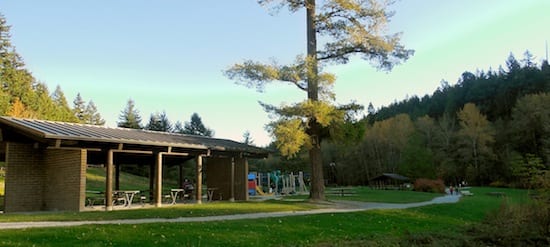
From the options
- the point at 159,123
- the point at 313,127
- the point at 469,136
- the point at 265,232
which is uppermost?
the point at 159,123

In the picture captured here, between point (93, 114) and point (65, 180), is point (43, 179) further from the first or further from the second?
point (93, 114)

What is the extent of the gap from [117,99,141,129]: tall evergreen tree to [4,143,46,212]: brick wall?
44313 mm

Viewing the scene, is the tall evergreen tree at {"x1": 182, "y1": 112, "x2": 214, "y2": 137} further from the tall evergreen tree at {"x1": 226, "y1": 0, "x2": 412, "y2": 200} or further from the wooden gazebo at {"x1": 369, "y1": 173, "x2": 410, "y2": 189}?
the tall evergreen tree at {"x1": 226, "y1": 0, "x2": 412, "y2": 200}

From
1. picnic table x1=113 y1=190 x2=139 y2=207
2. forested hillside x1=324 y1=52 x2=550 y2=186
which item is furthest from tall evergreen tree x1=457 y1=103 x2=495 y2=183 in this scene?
picnic table x1=113 y1=190 x2=139 y2=207

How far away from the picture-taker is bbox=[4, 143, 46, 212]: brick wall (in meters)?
14.9

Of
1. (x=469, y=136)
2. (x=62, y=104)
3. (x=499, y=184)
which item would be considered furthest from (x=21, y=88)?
(x=499, y=184)

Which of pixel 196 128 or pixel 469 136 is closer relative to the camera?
pixel 469 136

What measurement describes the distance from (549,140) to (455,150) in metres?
14.6

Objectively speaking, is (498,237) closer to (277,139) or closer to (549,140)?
(277,139)

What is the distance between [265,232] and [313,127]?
30.6ft

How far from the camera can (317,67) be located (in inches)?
726

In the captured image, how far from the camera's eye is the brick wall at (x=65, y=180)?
14.9 m

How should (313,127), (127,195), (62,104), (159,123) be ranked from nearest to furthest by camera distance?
(127,195) → (313,127) → (62,104) → (159,123)

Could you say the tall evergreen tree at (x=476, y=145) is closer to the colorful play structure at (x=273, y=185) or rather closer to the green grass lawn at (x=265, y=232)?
the colorful play structure at (x=273, y=185)
